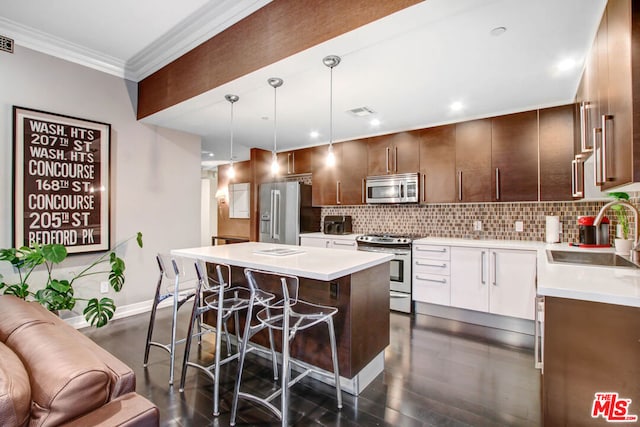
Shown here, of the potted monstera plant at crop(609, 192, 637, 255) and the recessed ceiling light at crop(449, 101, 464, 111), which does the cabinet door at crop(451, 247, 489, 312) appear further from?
the recessed ceiling light at crop(449, 101, 464, 111)

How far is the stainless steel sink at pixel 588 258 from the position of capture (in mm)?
2078

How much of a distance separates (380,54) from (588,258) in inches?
86.5

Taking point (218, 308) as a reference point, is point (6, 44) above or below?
above

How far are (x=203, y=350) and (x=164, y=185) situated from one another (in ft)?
7.32

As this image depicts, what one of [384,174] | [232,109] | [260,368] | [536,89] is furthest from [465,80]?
[260,368]

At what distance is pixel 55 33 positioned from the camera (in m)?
2.77

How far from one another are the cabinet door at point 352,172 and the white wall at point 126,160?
6.92 ft

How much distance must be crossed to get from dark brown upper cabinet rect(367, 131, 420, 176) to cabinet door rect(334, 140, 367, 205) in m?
0.12

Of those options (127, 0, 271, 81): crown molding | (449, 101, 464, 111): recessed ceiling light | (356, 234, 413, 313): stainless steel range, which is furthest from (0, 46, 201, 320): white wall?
(449, 101, 464, 111): recessed ceiling light

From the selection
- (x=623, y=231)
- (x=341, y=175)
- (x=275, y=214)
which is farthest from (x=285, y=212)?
(x=623, y=231)

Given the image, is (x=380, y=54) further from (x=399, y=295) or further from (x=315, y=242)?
(x=315, y=242)

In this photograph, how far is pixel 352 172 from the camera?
15.2 feet

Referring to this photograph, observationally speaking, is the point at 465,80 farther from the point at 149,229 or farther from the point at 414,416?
the point at 149,229

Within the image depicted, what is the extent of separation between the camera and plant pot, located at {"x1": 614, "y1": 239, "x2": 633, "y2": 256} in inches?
89.4
